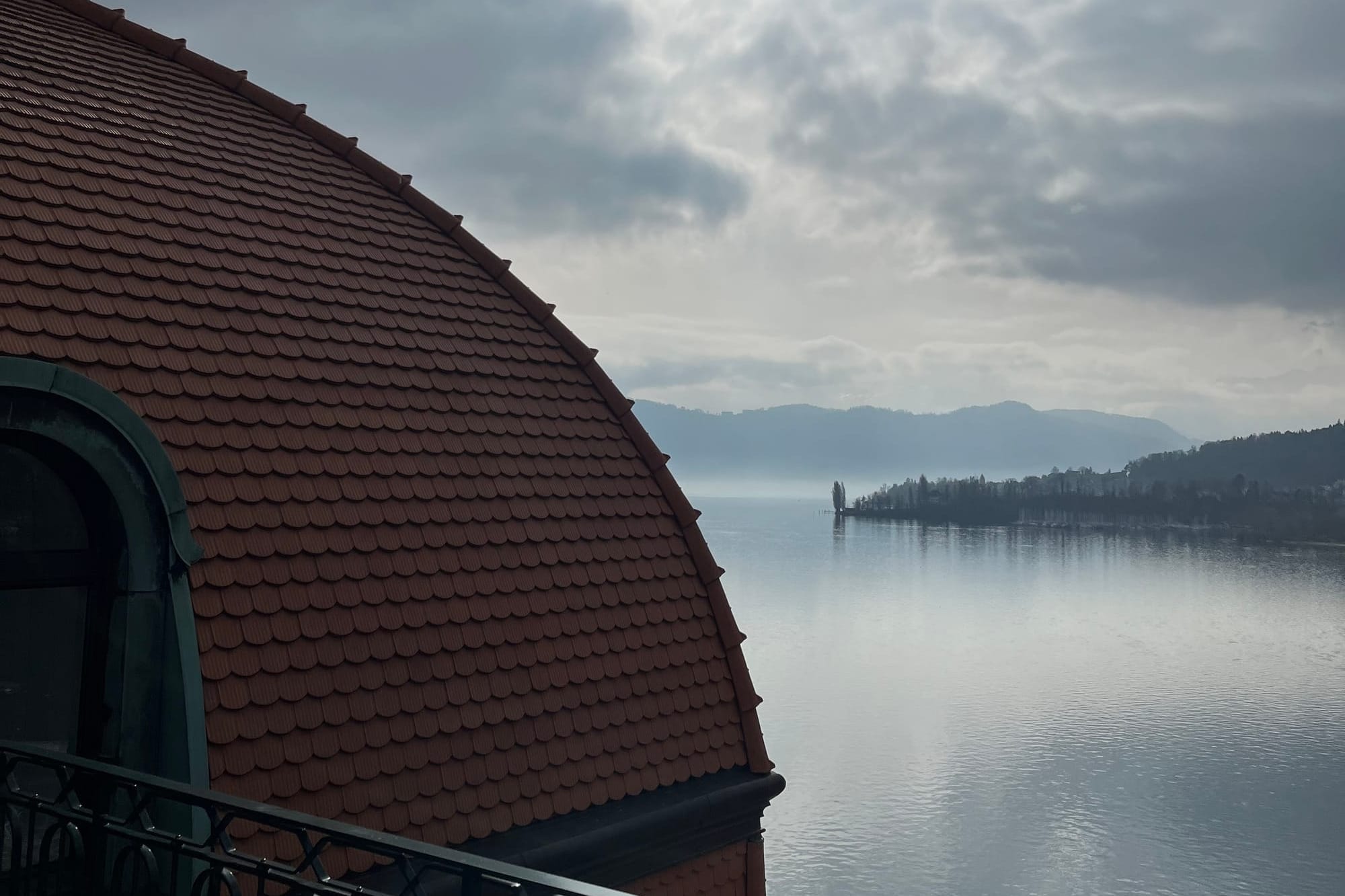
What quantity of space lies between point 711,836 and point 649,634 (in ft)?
6.02

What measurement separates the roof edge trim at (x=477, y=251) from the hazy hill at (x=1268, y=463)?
18575cm

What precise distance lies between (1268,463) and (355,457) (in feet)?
666

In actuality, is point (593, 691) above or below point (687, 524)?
below

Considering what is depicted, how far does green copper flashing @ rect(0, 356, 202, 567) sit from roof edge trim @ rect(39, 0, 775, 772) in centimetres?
464

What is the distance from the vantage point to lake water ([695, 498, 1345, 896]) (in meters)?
40.4

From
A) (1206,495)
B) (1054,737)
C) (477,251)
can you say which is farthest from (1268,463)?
(477,251)

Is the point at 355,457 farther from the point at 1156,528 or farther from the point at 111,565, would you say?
the point at 1156,528

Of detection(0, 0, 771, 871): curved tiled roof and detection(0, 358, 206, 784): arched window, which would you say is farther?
detection(0, 0, 771, 871): curved tiled roof

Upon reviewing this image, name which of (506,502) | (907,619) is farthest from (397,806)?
(907,619)

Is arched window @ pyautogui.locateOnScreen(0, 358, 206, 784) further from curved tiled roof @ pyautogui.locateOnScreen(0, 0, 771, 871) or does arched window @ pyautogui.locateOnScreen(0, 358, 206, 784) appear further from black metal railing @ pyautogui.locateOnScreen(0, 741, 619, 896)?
black metal railing @ pyautogui.locateOnScreen(0, 741, 619, 896)

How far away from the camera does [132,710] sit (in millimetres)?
5832

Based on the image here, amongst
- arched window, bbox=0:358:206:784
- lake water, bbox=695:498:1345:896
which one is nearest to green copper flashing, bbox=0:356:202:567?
arched window, bbox=0:358:206:784

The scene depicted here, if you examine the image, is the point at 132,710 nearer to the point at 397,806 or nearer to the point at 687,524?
the point at 397,806

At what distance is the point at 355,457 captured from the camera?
7.46 m
